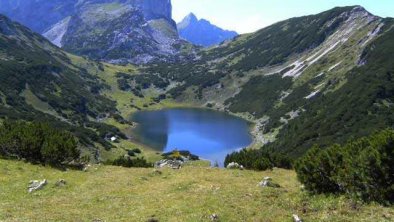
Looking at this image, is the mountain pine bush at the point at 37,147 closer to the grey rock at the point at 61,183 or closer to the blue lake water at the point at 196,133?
the grey rock at the point at 61,183

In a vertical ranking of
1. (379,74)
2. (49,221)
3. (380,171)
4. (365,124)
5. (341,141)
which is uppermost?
(379,74)

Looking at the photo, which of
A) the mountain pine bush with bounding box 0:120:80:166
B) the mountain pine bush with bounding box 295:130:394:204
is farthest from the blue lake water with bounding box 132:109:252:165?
the mountain pine bush with bounding box 295:130:394:204

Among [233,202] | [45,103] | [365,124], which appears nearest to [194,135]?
[45,103]

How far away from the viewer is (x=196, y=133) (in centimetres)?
15700

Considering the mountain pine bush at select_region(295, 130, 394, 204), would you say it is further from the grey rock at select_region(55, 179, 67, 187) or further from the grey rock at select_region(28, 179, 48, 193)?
the grey rock at select_region(28, 179, 48, 193)

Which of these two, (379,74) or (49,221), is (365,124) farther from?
(49,221)

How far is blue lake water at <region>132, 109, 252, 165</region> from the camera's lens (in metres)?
130

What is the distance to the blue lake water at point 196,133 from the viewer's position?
13038cm

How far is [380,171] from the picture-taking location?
22906 millimetres

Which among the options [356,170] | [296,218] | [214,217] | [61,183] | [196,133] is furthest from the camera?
[196,133]

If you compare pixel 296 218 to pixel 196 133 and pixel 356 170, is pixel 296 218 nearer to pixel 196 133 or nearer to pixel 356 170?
pixel 356 170

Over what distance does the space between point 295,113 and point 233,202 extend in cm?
13554

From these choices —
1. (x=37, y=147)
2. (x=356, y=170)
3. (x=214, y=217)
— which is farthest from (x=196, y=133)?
(x=214, y=217)

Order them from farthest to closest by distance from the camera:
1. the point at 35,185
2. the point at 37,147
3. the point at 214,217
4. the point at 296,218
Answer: the point at 37,147 → the point at 35,185 → the point at 214,217 → the point at 296,218
